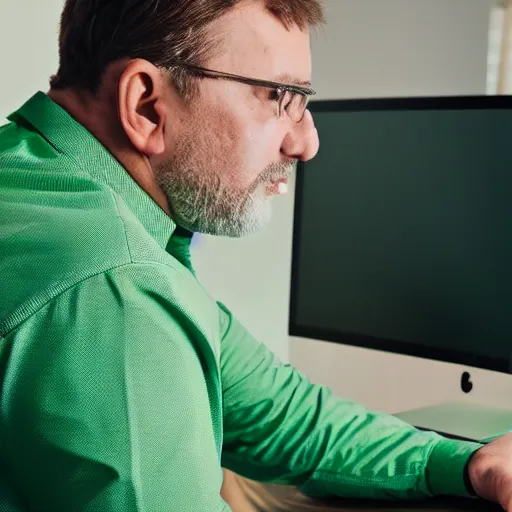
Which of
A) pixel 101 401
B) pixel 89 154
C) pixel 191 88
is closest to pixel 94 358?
pixel 101 401

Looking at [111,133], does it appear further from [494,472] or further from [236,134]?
[494,472]

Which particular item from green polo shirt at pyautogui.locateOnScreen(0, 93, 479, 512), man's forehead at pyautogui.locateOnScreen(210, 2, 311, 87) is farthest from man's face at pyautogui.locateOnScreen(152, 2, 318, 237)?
green polo shirt at pyautogui.locateOnScreen(0, 93, 479, 512)

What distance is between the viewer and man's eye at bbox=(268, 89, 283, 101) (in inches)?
35.2

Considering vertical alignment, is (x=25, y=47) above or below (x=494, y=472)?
above

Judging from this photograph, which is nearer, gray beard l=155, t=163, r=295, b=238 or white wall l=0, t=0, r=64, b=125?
gray beard l=155, t=163, r=295, b=238

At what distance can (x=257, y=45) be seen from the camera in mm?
866

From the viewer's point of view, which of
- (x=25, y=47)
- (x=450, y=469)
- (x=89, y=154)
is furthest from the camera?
(x=25, y=47)

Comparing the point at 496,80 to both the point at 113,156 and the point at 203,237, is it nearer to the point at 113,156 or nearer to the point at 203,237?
the point at 203,237

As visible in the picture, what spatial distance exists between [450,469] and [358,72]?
1.09m

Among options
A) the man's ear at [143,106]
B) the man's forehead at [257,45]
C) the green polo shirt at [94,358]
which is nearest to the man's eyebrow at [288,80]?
the man's forehead at [257,45]

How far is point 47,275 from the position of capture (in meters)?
0.60

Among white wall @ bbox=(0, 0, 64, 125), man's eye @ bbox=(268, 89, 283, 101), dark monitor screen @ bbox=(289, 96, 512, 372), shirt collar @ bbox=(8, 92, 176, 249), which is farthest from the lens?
white wall @ bbox=(0, 0, 64, 125)

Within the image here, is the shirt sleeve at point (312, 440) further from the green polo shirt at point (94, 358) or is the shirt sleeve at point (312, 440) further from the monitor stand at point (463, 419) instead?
the green polo shirt at point (94, 358)

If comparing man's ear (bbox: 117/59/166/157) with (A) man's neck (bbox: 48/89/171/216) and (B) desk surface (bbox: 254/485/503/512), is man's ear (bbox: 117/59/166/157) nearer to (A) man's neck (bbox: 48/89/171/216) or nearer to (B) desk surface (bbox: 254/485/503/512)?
(A) man's neck (bbox: 48/89/171/216)
